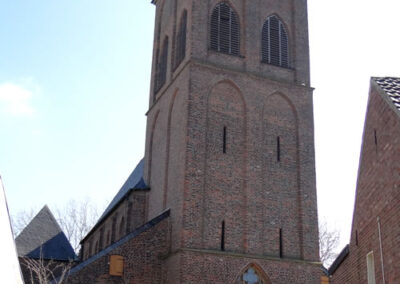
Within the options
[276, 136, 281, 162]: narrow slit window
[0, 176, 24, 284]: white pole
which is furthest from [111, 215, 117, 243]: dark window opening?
[0, 176, 24, 284]: white pole

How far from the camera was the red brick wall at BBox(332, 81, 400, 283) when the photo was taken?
32.3 feet

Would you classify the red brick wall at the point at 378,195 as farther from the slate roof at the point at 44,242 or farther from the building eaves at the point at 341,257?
the slate roof at the point at 44,242

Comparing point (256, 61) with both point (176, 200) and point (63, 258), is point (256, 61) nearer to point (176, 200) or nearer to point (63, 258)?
point (176, 200)

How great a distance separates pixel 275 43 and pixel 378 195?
13346mm

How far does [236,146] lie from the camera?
2052 cm

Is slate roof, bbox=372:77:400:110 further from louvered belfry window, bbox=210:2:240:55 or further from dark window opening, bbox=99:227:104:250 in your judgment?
dark window opening, bbox=99:227:104:250

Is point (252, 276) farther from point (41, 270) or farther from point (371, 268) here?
point (41, 270)

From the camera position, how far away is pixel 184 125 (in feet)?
66.6

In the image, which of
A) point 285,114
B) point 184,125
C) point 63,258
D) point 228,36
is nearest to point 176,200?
point 184,125

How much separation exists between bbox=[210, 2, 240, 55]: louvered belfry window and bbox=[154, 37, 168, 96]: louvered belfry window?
10.8ft

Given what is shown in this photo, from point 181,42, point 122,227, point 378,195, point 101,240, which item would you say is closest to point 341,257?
point 378,195

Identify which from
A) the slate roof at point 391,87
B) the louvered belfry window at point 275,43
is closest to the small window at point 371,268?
the slate roof at point 391,87

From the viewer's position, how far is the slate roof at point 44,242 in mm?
31891

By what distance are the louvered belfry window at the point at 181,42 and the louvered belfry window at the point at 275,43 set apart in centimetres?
322
